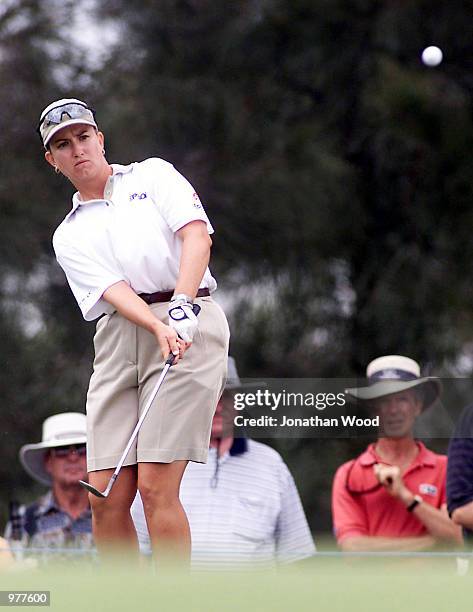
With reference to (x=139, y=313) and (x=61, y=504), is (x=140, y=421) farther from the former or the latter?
(x=61, y=504)

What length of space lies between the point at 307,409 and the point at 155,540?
3.96 m

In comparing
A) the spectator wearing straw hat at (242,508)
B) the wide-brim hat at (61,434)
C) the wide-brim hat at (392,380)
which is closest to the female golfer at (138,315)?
the spectator wearing straw hat at (242,508)

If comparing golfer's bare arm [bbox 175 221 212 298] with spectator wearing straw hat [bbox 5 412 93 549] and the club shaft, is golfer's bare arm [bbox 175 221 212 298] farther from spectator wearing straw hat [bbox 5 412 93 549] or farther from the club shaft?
spectator wearing straw hat [bbox 5 412 93 549]

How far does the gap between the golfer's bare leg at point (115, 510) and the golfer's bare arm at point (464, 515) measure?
1440 mm

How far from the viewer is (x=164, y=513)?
3.61 metres

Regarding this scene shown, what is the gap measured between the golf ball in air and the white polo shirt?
5.11 m

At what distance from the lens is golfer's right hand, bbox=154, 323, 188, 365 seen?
355 centimetres

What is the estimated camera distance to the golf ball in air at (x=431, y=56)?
865cm

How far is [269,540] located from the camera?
509 cm

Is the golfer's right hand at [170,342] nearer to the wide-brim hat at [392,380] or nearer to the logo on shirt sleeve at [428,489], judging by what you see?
the logo on shirt sleeve at [428,489]

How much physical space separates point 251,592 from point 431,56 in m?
6.25

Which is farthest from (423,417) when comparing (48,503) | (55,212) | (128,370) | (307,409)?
(55,212)

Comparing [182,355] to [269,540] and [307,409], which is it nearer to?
[269,540]

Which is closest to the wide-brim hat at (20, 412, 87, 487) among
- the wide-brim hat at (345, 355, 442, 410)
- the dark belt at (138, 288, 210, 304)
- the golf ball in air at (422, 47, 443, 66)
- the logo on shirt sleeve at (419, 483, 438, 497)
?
the wide-brim hat at (345, 355, 442, 410)
